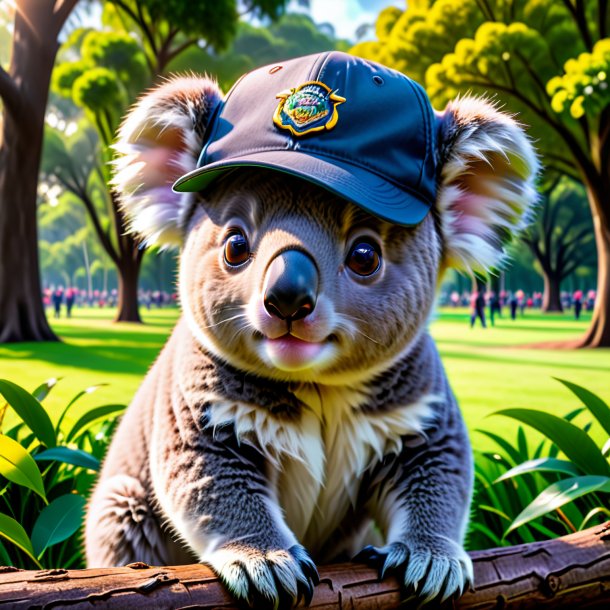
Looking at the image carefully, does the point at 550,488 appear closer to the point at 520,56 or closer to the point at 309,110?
the point at 309,110

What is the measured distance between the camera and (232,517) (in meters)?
0.94

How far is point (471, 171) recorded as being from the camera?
1.09 metres

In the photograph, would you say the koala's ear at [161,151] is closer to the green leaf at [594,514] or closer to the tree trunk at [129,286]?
the green leaf at [594,514]

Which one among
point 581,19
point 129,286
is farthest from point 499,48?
point 129,286

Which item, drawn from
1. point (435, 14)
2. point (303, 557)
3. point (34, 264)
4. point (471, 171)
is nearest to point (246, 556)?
point (303, 557)

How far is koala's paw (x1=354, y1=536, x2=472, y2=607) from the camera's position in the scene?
2.98ft

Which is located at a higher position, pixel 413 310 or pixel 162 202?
pixel 162 202

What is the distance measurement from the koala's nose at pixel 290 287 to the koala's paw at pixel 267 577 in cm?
34

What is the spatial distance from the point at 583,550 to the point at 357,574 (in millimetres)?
423

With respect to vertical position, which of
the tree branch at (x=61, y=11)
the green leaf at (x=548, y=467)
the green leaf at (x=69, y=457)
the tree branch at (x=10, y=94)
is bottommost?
the green leaf at (x=69, y=457)

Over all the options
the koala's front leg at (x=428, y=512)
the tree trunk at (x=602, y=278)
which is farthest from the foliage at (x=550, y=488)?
the tree trunk at (x=602, y=278)

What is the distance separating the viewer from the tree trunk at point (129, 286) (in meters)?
9.04

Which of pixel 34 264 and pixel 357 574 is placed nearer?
pixel 357 574

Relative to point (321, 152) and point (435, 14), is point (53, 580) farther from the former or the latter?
point (435, 14)
